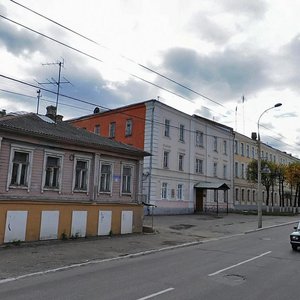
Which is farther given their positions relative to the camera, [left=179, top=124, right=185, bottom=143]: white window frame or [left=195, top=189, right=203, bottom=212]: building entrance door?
[left=195, top=189, right=203, bottom=212]: building entrance door

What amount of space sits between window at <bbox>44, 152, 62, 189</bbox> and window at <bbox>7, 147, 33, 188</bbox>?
Result: 3.07ft

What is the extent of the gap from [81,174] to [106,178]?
184 centimetres

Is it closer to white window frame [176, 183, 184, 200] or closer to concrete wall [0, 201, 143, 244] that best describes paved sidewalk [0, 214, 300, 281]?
concrete wall [0, 201, 143, 244]

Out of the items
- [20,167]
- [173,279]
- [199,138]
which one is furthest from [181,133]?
[173,279]

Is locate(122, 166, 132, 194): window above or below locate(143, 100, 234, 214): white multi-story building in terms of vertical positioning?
below

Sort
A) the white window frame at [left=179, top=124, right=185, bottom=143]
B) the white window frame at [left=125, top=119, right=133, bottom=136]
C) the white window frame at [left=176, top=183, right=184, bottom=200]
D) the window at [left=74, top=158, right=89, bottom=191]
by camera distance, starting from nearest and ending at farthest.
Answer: the window at [left=74, top=158, right=89, bottom=191], the white window frame at [left=125, top=119, right=133, bottom=136], the white window frame at [left=176, top=183, right=184, bottom=200], the white window frame at [left=179, top=124, right=185, bottom=143]

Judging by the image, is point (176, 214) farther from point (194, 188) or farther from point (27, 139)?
point (27, 139)

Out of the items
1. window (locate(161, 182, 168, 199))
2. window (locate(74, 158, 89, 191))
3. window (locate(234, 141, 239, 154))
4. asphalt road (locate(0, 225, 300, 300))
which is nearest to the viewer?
asphalt road (locate(0, 225, 300, 300))

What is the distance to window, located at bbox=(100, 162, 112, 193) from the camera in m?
20.8

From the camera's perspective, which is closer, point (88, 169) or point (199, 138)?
point (88, 169)

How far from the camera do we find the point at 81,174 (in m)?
19.6

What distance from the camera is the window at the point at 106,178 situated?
20766 millimetres

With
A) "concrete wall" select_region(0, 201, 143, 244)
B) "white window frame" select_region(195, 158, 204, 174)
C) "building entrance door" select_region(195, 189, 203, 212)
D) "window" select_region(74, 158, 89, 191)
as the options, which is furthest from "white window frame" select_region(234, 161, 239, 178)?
"window" select_region(74, 158, 89, 191)

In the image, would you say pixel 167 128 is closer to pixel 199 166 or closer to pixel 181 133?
pixel 181 133
